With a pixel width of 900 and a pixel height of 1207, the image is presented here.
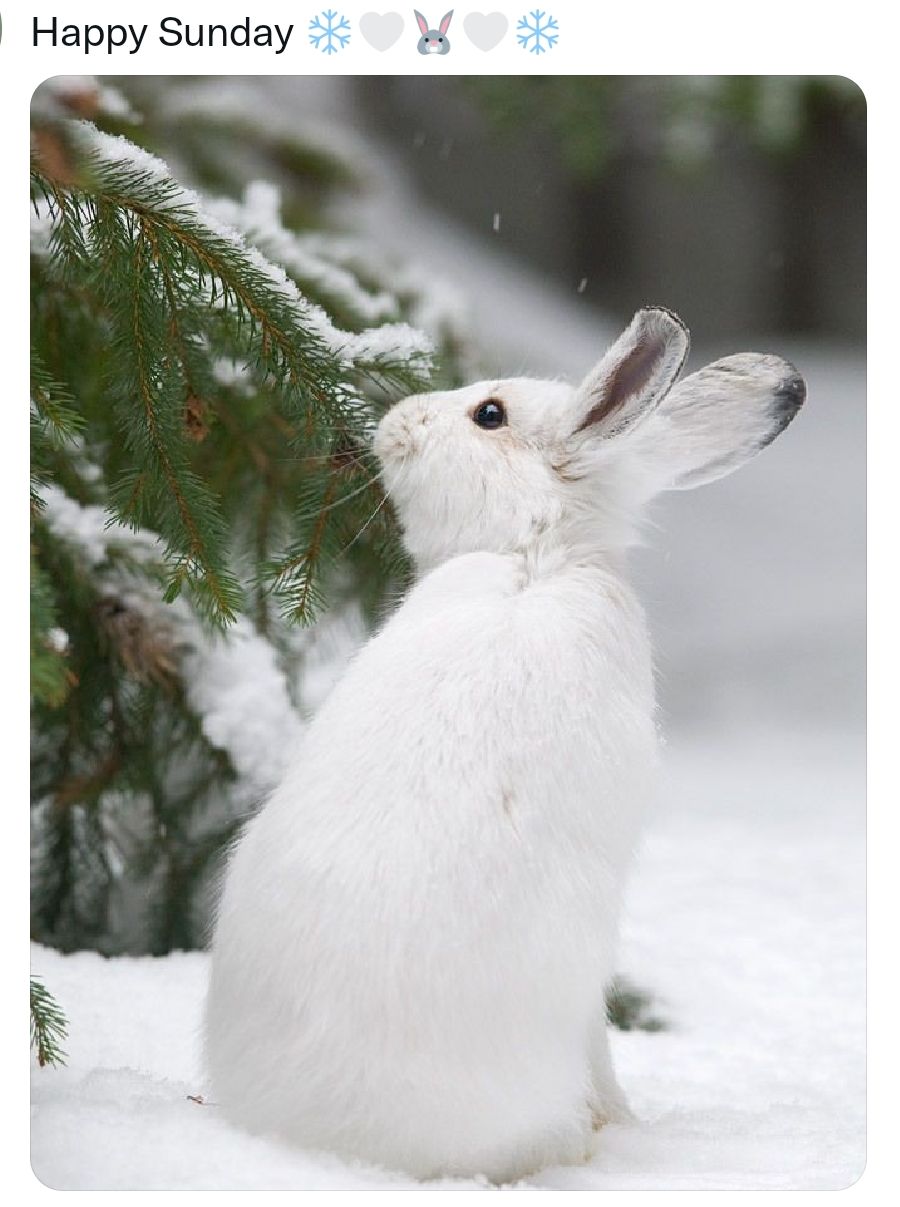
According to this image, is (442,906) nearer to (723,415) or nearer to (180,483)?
(180,483)

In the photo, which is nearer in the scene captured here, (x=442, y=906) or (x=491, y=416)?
(x=442, y=906)

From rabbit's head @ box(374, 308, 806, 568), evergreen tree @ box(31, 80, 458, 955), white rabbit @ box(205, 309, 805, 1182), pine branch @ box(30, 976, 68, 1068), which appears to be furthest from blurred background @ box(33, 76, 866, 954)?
pine branch @ box(30, 976, 68, 1068)

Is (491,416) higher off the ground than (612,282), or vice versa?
(612,282)

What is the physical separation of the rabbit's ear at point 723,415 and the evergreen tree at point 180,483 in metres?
0.31

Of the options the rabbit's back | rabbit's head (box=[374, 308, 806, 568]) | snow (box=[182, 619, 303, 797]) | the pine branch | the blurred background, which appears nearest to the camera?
the rabbit's back

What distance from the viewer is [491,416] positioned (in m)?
1.45

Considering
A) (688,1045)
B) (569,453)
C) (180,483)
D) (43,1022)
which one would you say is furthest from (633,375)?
(688,1045)

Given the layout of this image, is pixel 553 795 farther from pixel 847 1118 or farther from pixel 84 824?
pixel 84 824
